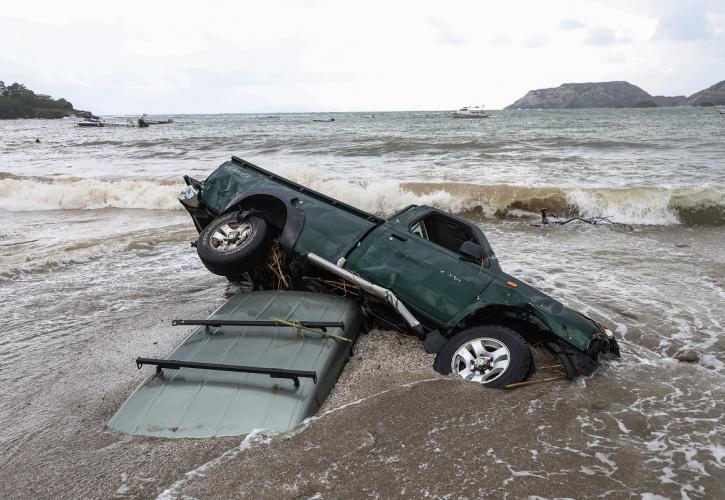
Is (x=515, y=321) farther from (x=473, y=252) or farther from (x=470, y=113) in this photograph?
(x=470, y=113)

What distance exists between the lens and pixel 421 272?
473 cm

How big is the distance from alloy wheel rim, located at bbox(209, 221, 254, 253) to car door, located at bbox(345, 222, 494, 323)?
123 centimetres

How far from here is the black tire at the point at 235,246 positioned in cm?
514

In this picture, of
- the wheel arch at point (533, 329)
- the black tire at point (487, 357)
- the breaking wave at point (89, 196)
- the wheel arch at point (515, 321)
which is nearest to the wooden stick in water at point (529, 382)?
the black tire at point (487, 357)

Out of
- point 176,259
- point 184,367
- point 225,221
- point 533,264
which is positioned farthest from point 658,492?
point 176,259

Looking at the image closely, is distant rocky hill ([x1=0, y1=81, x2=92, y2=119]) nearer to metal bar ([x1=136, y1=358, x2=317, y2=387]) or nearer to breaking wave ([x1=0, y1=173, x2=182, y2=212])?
breaking wave ([x1=0, y1=173, x2=182, y2=212])

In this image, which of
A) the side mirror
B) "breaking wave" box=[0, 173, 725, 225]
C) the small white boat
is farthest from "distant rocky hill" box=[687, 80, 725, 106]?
the side mirror

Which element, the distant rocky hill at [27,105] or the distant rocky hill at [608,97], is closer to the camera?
the distant rocky hill at [27,105]

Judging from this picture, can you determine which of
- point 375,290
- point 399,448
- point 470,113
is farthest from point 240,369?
point 470,113

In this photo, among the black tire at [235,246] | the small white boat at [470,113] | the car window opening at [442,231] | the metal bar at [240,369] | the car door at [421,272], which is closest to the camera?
the metal bar at [240,369]

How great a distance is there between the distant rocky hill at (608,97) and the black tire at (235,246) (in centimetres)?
15218

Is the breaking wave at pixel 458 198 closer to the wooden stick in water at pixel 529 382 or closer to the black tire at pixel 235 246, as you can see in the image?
the black tire at pixel 235 246

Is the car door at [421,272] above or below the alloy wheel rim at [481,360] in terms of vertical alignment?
above

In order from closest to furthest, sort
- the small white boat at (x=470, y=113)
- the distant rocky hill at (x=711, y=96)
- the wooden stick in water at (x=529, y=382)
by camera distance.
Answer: the wooden stick in water at (x=529, y=382) < the small white boat at (x=470, y=113) < the distant rocky hill at (x=711, y=96)
